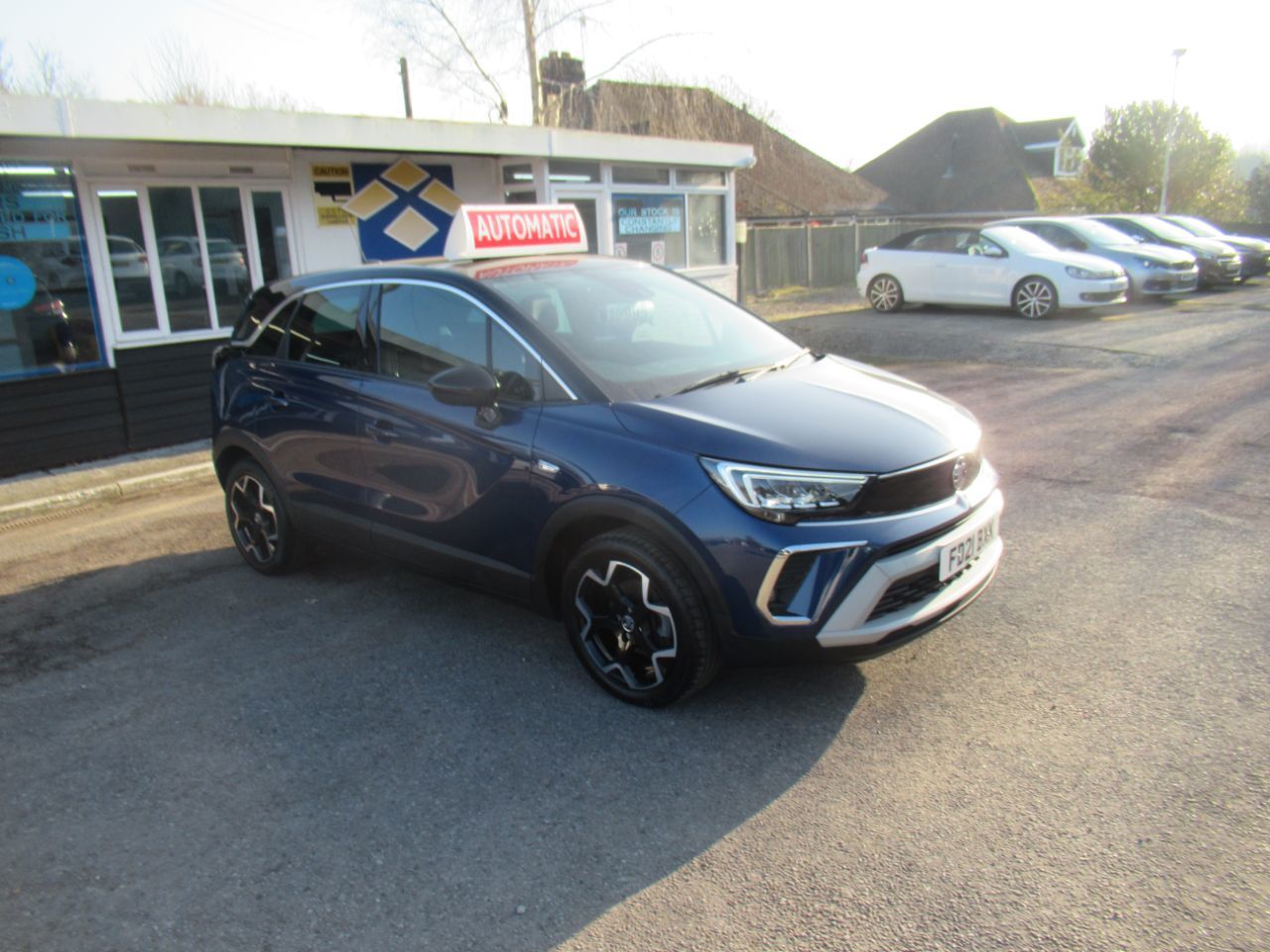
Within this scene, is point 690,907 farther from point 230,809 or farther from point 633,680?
point 230,809

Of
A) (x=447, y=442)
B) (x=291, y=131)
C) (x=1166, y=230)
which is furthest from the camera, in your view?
(x=1166, y=230)

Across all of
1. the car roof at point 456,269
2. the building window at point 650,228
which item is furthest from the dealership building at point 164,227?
the car roof at point 456,269

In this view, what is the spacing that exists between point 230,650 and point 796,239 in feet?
73.9

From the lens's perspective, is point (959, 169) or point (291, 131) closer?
point (291, 131)

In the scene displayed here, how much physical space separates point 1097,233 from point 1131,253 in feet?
2.85

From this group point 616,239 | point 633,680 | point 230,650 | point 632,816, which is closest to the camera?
point 632,816

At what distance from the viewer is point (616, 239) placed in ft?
45.4

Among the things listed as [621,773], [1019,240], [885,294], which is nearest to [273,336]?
[621,773]

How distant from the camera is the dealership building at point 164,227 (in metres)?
8.30

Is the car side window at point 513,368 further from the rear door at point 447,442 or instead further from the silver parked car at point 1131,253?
the silver parked car at point 1131,253

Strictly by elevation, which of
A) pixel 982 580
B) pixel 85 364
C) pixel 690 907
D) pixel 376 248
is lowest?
pixel 690 907

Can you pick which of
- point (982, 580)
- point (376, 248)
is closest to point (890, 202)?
point (376, 248)

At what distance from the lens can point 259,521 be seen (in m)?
5.55

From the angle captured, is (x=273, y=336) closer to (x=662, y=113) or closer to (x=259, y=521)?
(x=259, y=521)
